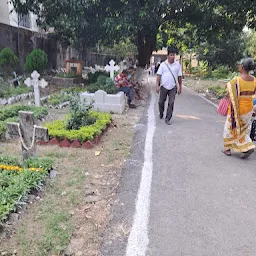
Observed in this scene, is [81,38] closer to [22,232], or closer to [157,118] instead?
[157,118]

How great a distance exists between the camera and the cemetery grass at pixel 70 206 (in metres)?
2.60

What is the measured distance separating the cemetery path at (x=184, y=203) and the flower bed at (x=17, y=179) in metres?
1.02

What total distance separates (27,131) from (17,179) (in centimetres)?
75

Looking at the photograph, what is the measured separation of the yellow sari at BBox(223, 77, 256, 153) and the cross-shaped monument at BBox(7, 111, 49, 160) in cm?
307

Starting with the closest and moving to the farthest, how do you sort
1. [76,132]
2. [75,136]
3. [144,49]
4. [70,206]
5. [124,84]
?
[70,206] < [75,136] < [76,132] < [124,84] < [144,49]

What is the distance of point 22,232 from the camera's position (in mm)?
2738

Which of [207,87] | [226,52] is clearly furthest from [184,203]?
[226,52]

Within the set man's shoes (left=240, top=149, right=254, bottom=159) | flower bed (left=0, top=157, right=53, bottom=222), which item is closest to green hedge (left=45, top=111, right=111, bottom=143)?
flower bed (left=0, top=157, right=53, bottom=222)

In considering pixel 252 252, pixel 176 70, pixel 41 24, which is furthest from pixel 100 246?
pixel 41 24

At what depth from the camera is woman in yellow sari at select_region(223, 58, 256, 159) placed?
471cm

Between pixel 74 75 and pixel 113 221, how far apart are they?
40.0 ft

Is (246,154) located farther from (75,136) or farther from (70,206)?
(70,206)

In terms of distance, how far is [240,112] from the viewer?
484 cm

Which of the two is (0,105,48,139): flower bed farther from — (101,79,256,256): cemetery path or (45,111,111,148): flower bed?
(101,79,256,256): cemetery path
